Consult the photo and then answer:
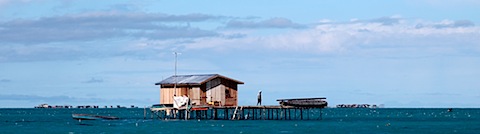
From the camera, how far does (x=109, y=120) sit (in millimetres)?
123375

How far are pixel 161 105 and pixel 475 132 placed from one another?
3891 cm

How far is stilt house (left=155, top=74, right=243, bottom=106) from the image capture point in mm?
102750

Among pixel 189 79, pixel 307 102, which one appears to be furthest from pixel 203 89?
pixel 307 102

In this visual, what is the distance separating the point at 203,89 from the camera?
102750mm

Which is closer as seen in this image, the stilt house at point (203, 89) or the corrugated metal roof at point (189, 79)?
the corrugated metal roof at point (189, 79)

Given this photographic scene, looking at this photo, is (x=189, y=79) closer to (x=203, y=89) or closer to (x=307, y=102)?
(x=203, y=89)

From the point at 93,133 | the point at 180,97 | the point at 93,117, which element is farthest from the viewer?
the point at 93,117

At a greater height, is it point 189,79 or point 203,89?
point 189,79

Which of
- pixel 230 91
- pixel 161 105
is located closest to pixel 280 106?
pixel 230 91

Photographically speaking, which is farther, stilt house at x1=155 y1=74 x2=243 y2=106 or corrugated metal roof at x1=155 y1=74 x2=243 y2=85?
stilt house at x1=155 y1=74 x2=243 y2=106

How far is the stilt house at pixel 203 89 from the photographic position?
103m

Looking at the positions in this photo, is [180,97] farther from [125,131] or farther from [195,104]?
[125,131]

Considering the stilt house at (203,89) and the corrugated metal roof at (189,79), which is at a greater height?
the corrugated metal roof at (189,79)

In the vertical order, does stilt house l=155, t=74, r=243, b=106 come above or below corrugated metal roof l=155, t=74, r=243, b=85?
below
